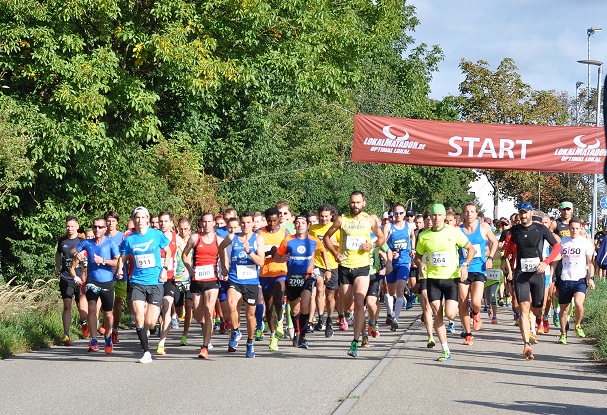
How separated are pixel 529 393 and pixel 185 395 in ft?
10.9

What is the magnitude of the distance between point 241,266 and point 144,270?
1242 millimetres

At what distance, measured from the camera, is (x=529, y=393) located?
408 inches

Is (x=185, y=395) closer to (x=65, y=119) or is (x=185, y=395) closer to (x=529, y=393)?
(x=529, y=393)

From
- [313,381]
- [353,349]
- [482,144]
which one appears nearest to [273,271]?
[353,349]

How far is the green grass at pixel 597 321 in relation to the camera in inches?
532

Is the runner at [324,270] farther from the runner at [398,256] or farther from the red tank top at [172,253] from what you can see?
the red tank top at [172,253]

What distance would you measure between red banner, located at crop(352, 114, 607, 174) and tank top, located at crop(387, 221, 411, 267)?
3.30m

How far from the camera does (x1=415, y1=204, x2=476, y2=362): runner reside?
1320cm

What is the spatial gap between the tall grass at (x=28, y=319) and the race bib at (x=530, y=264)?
266 inches

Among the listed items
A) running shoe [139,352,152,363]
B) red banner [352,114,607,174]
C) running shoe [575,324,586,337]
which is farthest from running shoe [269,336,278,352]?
red banner [352,114,607,174]

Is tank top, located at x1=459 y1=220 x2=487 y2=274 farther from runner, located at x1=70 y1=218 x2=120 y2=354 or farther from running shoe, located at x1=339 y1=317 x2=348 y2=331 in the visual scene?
runner, located at x1=70 y1=218 x2=120 y2=354

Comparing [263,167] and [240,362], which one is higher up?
[263,167]

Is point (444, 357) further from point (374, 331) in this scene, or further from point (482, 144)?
point (482, 144)

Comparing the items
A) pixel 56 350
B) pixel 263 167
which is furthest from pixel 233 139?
pixel 56 350
